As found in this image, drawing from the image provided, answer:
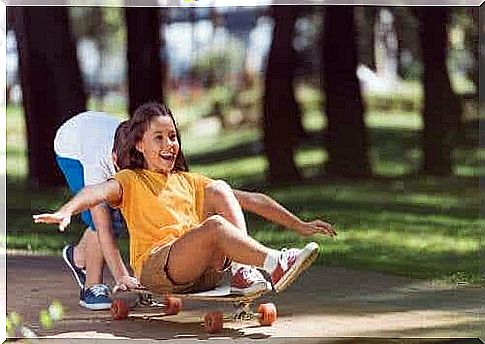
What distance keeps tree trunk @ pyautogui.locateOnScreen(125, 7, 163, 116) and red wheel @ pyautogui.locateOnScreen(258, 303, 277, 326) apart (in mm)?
1095

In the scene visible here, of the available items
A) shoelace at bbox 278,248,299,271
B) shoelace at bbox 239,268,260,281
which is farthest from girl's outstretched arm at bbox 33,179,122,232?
shoelace at bbox 278,248,299,271

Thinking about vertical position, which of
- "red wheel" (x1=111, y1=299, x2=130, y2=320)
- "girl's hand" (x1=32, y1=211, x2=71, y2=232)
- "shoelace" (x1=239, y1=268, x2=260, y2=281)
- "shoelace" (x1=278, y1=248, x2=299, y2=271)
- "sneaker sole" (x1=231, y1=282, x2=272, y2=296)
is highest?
"girl's hand" (x1=32, y1=211, x2=71, y2=232)

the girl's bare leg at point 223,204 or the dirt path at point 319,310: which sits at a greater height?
the girl's bare leg at point 223,204

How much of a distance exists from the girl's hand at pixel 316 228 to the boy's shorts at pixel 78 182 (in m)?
0.85

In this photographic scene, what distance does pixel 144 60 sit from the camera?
5641 millimetres

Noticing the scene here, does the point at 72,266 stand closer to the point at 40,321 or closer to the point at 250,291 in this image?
the point at 40,321

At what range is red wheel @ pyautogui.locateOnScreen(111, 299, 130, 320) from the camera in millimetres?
5566

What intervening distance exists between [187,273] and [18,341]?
2.97 feet

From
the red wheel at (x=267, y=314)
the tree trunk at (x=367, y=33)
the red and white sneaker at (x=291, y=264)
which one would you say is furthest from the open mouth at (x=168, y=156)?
the tree trunk at (x=367, y=33)

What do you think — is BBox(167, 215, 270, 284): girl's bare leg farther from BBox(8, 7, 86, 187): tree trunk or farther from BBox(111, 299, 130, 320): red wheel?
BBox(8, 7, 86, 187): tree trunk

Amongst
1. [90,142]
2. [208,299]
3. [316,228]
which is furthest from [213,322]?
[90,142]

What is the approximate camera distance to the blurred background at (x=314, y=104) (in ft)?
18.4

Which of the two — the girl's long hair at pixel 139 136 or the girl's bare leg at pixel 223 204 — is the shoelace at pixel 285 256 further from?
the girl's long hair at pixel 139 136

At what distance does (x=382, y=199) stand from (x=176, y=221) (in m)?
0.99
